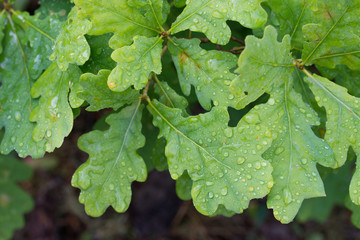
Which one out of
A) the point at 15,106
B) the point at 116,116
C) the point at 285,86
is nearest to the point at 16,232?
the point at 15,106

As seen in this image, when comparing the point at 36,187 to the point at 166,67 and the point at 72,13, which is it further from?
the point at 72,13

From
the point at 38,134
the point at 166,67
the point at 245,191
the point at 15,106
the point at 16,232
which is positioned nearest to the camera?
the point at 245,191

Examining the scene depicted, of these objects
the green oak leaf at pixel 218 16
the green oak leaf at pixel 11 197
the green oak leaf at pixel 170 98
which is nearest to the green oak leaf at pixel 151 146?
the green oak leaf at pixel 170 98

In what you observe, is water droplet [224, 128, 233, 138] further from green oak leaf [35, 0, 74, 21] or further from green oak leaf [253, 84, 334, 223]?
green oak leaf [35, 0, 74, 21]

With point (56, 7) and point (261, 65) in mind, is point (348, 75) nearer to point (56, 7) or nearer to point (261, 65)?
point (261, 65)

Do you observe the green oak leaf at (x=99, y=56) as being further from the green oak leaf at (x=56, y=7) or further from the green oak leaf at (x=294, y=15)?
the green oak leaf at (x=294, y=15)
